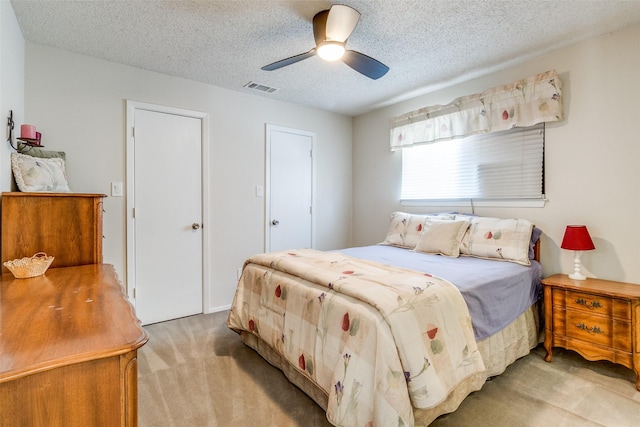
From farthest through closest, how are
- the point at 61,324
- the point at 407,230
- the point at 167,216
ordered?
the point at 407,230
the point at 167,216
the point at 61,324

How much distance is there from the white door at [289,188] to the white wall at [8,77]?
2.19m

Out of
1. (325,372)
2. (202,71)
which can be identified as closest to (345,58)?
(202,71)

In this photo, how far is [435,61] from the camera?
279 cm

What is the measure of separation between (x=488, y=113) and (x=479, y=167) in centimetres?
52

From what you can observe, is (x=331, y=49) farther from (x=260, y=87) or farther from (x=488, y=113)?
(x=488, y=113)

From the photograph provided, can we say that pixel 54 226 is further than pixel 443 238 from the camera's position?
No

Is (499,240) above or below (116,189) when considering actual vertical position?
below

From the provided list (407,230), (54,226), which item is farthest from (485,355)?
(54,226)

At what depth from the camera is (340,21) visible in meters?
1.98

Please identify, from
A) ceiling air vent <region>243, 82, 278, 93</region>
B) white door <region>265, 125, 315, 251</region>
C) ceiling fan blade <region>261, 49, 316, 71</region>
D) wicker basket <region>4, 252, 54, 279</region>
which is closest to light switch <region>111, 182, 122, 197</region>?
wicker basket <region>4, 252, 54, 279</region>

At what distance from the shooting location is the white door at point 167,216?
2.99 meters

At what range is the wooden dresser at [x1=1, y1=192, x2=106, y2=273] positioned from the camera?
1768 mm

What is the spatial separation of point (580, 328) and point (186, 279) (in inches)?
134

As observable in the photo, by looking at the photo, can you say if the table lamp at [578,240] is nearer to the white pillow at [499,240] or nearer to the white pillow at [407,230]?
the white pillow at [499,240]
